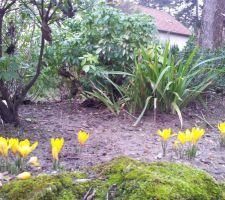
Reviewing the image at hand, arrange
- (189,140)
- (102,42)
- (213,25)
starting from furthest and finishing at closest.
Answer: (213,25) → (102,42) → (189,140)

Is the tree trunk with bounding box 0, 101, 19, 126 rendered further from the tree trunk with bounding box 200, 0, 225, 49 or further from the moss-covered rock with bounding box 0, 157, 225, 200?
the tree trunk with bounding box 200, 0, 225, 49

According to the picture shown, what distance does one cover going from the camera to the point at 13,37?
15.8 feet

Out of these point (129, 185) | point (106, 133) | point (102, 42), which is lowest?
point (106, 133)

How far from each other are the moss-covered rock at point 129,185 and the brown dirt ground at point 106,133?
0.97m

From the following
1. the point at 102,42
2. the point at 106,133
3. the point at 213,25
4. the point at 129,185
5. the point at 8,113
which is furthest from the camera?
the point at 213,25

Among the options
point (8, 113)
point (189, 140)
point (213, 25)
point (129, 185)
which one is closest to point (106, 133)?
point (8, 113)

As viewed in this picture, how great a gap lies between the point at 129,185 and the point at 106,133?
2539 mm

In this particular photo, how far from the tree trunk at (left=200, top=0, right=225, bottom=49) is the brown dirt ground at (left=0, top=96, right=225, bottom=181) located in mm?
3462

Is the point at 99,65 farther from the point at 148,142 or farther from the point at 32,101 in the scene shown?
the point at 148,142

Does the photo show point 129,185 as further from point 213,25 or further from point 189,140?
point 213,25

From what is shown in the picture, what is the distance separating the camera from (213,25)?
366 inches

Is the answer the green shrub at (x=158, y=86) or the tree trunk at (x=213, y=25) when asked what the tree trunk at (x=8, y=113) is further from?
the tree trunk at (x=213, y=25)

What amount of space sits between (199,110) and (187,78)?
0.62 metres

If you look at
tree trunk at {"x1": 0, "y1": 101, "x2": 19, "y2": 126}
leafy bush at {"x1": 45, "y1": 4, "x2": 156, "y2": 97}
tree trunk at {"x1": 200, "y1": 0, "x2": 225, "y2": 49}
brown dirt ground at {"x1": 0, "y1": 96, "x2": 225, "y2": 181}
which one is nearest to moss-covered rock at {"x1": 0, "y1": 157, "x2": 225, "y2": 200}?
brown dirt ground at {"x1": 0, "y1": 96, "x2": 225, "y2": 181}
